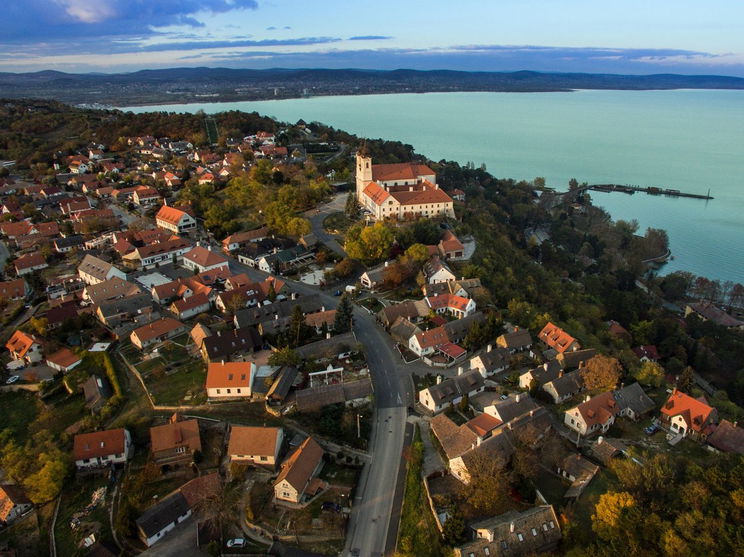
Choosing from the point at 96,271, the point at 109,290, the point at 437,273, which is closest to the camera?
the point at 109,290

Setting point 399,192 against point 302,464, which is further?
point 399,192

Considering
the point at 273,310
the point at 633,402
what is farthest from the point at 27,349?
the point at 633,402

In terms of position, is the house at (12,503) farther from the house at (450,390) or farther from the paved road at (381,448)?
the house at (450,390)

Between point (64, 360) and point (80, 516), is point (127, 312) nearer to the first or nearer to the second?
point (64, 360)

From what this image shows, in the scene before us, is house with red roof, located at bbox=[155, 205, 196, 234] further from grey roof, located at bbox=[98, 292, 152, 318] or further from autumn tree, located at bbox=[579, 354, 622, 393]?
autumn tree, located at bbox=[579, 354, 622, 393]

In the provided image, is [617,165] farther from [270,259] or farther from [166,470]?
[166,470]
